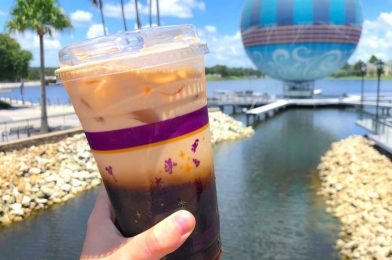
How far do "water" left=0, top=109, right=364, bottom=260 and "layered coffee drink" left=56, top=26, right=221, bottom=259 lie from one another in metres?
9.02

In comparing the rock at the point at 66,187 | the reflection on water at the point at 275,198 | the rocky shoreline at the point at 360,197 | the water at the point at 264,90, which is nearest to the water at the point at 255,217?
the reflection on water at the point at 275,198

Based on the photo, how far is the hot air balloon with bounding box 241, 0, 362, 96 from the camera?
36.8m

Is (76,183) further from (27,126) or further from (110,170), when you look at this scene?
(110,170)

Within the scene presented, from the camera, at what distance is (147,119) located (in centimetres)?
162

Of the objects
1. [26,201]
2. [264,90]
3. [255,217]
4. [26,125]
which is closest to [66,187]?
[26,201]

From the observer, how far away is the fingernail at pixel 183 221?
5.27 feet

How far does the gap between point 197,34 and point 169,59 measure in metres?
0.27

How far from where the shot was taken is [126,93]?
5.31 ft

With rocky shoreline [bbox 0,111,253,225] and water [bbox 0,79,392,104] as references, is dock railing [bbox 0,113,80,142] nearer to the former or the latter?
rocky shoreline [bbox 0,111,253,225]

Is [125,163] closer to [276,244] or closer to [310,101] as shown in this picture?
[276,244]

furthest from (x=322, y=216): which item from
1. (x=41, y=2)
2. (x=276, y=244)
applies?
(x=41, y=2)

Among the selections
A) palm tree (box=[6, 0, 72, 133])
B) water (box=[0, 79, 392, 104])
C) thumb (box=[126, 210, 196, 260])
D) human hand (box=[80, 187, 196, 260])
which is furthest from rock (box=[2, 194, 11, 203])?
water (box=[0, 79, 392, 104])

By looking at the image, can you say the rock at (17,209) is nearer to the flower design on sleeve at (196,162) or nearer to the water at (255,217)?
the water at (255,217)

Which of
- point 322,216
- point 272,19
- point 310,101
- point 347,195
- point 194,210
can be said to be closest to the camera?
point 194,210
